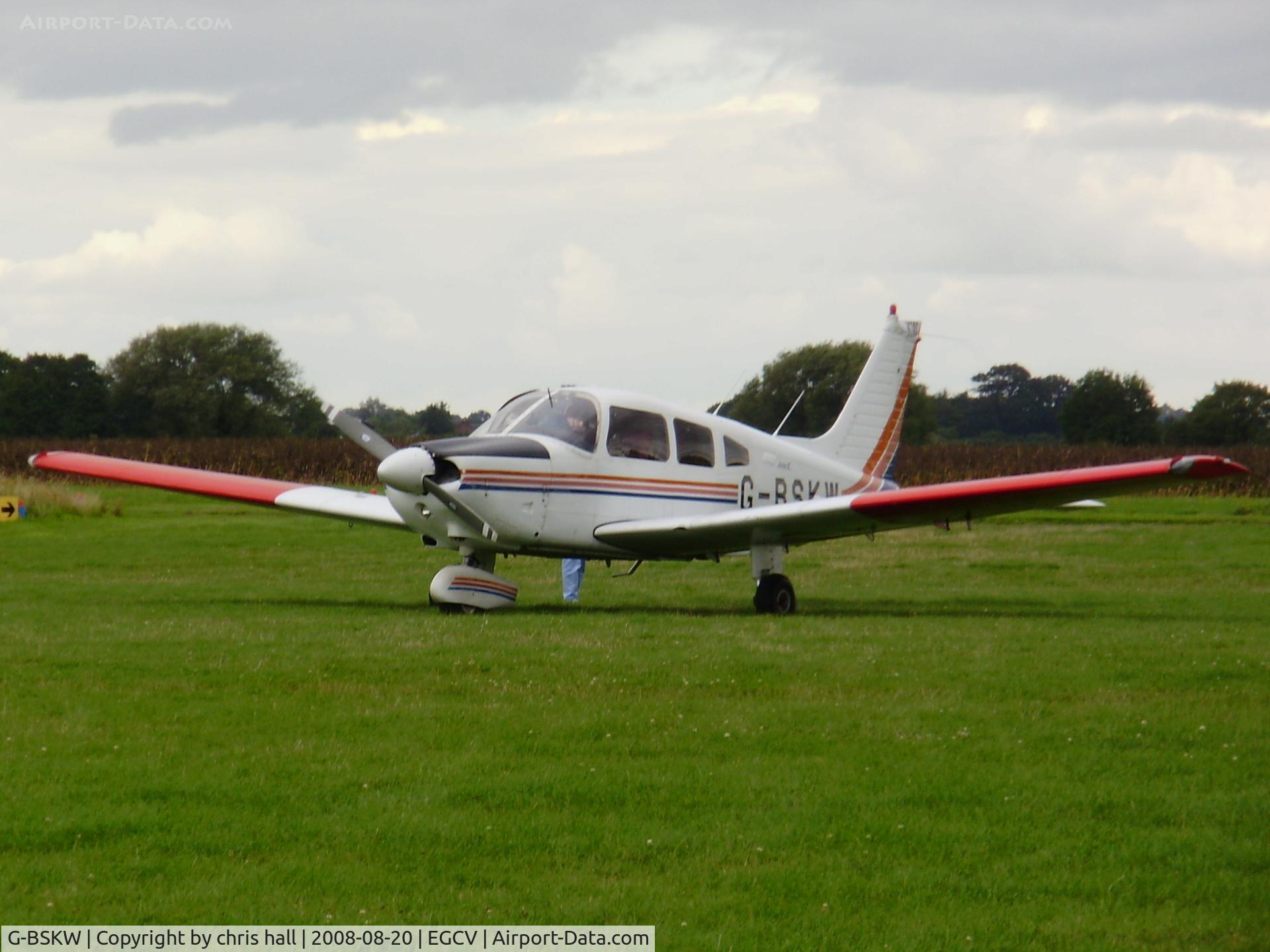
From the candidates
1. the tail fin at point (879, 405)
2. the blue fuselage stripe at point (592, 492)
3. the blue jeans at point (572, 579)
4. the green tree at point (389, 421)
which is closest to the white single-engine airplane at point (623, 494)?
the blue fuselage stripe at point (592, 492)

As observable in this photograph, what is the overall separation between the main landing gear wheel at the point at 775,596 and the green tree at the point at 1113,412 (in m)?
70.0

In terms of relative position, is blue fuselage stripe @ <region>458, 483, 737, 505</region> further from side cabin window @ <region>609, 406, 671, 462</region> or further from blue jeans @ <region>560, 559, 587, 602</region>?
blue jeans @ <region>560, 559, 587, 602</region>

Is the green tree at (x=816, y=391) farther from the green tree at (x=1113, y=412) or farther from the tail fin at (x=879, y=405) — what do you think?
the tail fin at (x=879, y=405)

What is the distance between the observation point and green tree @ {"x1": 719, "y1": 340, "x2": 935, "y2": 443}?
65.2 m

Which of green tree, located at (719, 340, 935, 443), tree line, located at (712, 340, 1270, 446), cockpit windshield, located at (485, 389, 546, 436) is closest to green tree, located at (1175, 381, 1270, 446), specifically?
tree line, located at (712, 340, 1270, 446)

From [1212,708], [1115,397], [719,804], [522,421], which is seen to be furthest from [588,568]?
[1115,397]

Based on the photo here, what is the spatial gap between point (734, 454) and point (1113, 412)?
2769 inches

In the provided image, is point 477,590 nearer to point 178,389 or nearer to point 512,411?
point 512,411

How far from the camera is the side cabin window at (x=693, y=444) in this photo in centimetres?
1758

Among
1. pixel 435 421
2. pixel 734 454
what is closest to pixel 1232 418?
pixel 435 421

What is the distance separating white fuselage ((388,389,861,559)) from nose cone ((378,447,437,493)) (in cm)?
20

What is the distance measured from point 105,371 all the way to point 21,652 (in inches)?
3135

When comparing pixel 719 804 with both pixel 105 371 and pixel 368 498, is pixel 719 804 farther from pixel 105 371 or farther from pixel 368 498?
pixel 105 371

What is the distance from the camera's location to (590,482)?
1655 cm
